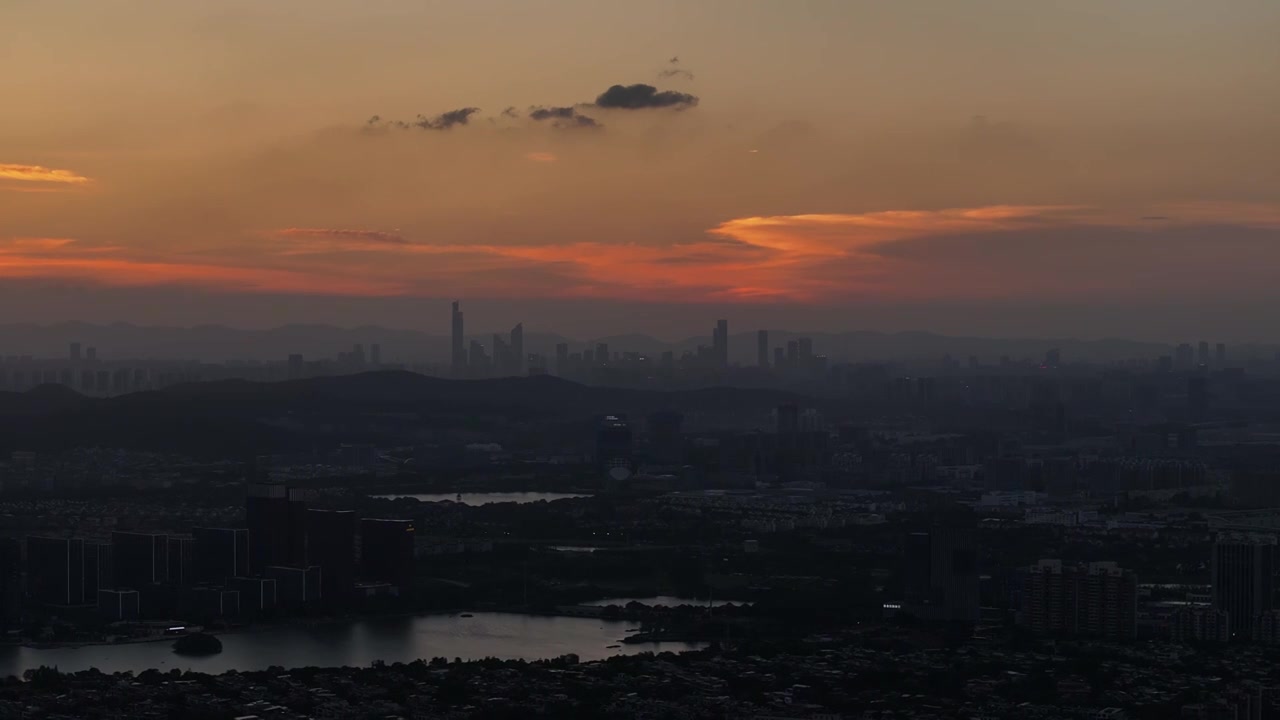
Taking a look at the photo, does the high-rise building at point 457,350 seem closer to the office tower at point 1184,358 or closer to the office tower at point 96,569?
the office tower at point 1184,358

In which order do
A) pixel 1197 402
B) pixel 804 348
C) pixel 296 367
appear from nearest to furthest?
1. pixel 1197 402
2. pixel 296 367
3. pixel 804 348

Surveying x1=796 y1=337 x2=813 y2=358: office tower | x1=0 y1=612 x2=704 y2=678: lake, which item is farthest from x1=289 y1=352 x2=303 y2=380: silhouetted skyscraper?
x1=0 y1=612 x2=704 y2=678: lake

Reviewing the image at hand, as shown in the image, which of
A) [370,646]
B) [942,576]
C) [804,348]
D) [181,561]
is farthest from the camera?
[804,348]

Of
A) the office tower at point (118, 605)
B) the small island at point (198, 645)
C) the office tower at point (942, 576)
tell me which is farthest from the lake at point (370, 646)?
the office tower at point (942, 576)

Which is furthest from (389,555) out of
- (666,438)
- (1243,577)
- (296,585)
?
(666,438)

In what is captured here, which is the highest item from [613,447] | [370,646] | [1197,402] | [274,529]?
[1197,402]

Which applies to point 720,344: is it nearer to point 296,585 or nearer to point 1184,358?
point 1184,358

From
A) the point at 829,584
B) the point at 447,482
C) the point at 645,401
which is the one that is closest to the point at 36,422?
the point at 447,482

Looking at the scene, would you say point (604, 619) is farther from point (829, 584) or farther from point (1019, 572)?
point (1019, 572)
